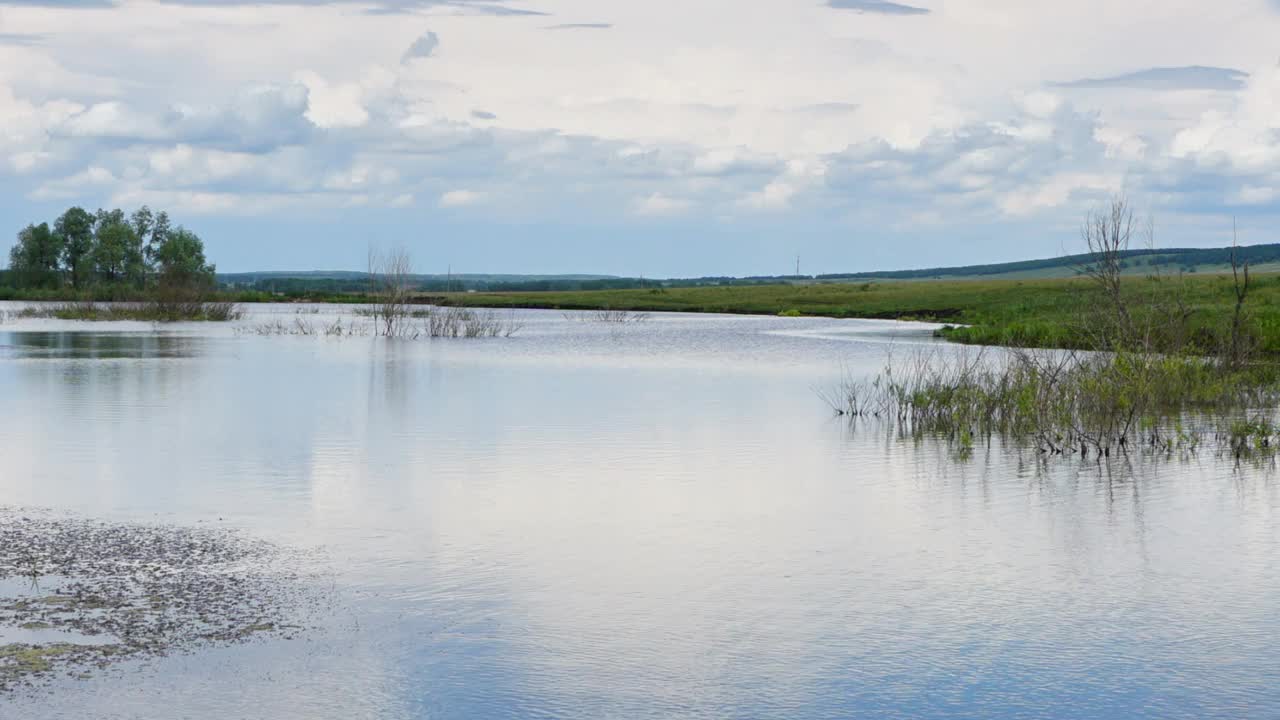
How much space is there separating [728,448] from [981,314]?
162 ft

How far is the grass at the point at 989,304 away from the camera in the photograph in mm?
35531

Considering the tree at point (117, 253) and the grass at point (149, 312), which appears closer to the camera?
the grass at point (149, 312)

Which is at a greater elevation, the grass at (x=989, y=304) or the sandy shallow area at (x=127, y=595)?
the grass at (x=989, y=304)

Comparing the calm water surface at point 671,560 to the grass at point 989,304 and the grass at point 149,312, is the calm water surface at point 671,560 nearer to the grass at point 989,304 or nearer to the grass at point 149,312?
the grass at point 989,304

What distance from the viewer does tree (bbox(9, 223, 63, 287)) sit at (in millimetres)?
129500

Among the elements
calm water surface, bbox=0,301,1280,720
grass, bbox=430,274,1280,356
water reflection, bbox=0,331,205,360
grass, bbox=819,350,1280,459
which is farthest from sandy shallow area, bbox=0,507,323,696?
water reflection, bbox=0,331,205,360

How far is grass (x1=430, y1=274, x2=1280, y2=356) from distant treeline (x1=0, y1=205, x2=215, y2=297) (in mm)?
26398

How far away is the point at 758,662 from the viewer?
8750 mm

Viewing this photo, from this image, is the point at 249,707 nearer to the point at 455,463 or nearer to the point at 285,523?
the point at 285,523

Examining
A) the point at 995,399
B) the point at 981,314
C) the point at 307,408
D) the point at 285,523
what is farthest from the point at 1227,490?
the point at 981,314

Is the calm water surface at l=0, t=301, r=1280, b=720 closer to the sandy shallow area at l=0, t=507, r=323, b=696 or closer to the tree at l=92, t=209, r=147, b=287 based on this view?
the sandy shallow area at l=0, t=507, r=323, b=696

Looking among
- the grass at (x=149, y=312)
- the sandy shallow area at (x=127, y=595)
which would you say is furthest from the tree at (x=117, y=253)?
the sandy shallow area at (x=127, y=595)

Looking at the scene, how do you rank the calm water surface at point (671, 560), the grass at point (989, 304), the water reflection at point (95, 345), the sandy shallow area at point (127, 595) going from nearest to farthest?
the calm water surface at point (671, 560)
the sandy shallow area at point (127, 595)
the grass at point (989, 304)
the water reflection at point (95, 345)

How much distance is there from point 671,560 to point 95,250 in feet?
407
